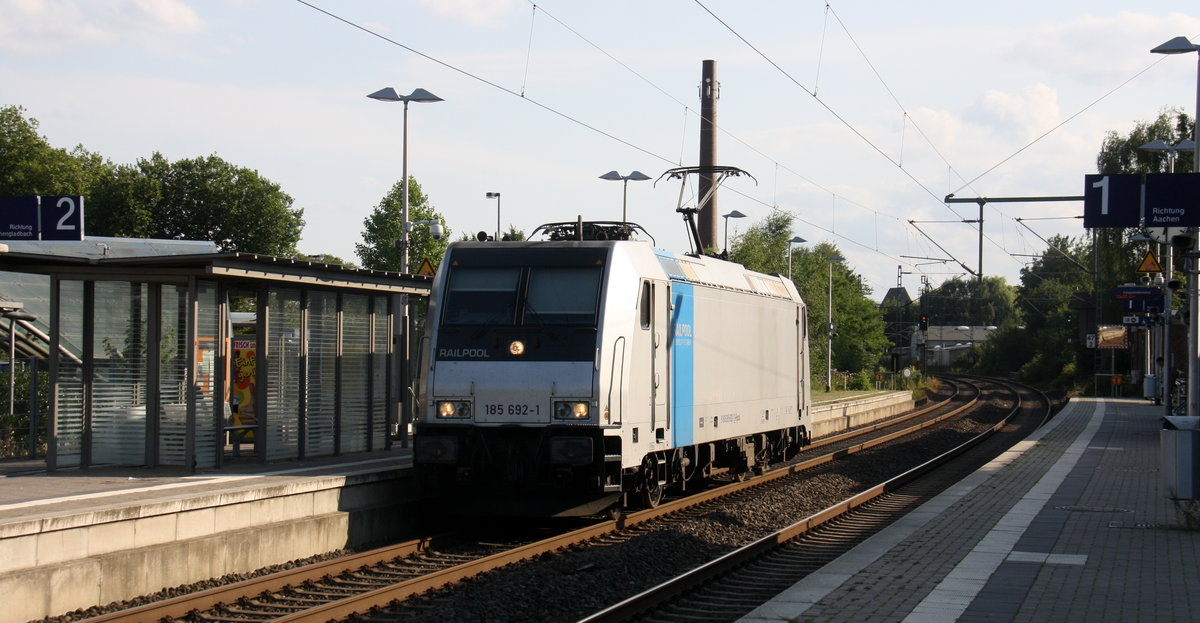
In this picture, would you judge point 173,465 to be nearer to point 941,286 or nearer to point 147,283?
point 147,283

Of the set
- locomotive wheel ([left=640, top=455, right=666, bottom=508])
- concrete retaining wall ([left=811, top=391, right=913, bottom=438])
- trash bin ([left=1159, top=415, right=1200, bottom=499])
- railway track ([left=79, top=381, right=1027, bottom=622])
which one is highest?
trash bin ([left=1159, top=415, right=1200, bottom=499])

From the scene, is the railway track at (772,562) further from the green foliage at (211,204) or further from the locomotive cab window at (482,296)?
the green foliage at (211,204)

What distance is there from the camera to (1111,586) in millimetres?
10195

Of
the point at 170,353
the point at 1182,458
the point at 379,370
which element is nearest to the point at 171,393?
the point at 170,353

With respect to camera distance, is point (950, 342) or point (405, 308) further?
point (950, 342)

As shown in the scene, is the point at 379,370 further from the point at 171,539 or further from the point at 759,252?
the point at 759,252

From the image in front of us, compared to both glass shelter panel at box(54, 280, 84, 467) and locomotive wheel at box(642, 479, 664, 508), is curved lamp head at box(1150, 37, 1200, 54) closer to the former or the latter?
locomotive wheel at box(642, 479, 664, 508)

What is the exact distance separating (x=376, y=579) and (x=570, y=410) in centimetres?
310

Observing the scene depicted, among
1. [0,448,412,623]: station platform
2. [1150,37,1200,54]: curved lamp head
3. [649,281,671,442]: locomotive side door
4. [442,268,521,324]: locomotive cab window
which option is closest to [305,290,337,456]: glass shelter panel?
[0,448,412,623]: station platform

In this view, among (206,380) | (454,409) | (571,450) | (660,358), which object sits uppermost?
(660,358)

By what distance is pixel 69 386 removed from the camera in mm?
14320

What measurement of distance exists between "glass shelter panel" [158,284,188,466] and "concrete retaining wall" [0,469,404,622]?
2.54m

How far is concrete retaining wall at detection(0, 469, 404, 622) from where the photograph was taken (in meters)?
9.24

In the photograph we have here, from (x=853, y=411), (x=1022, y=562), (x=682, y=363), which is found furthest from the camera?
(x=853, y=411)
